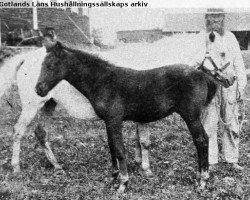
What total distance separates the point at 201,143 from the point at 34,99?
2.87 meters

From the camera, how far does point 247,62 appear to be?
20.5 m

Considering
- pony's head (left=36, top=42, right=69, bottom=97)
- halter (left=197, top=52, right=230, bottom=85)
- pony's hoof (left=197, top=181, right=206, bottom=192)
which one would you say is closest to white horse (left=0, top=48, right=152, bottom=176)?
pony's head (left=36, top=42, right=69, bottom=97)

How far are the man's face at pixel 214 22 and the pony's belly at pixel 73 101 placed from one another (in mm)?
2267

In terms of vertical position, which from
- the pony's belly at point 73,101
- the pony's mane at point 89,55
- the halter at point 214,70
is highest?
the pony's mane at point 89,55

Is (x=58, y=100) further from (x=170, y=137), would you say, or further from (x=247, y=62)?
(x=247, y=62)

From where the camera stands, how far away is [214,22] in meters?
6.04

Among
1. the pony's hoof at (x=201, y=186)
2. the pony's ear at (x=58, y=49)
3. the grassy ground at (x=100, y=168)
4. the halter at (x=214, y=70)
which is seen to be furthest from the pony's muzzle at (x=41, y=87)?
the pony's hoof at (x=201, y=186)

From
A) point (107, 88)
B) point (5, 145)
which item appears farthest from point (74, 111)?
point (5, 145)

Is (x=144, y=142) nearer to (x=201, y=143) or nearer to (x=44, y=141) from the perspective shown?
(x=201, y=143)

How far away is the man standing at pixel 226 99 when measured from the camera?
6047 millimetres

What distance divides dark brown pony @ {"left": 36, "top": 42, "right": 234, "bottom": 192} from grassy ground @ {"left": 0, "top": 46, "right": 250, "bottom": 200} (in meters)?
0.39

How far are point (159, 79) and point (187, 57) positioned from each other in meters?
0.71

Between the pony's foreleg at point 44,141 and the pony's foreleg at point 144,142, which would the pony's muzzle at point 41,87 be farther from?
the pony's foreleg at point 144,142

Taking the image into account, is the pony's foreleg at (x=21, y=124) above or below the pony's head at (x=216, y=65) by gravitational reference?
below
